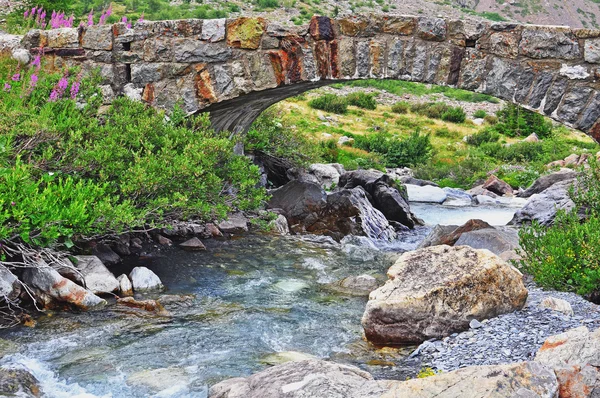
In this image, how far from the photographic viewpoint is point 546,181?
1786 cm

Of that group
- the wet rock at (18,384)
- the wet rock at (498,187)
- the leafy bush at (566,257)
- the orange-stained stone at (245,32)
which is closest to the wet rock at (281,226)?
the orange-stained stone at (245,32)

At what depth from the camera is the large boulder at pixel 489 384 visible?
320 cm

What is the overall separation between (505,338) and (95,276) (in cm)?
404

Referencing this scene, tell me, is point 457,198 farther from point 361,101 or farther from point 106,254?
point 361,101

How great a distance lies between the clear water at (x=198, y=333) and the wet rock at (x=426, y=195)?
9.11 meters

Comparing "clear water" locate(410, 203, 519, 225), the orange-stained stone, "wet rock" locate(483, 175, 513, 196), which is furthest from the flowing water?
"wet rock" locate(483, 175, 513, 196)

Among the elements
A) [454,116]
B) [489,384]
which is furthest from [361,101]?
[489,384]

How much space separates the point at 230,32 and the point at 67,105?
239cm

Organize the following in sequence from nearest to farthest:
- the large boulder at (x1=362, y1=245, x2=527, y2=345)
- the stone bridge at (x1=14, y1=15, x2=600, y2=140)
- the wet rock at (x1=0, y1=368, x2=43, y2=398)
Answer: the wet rock at (x1=0, y1=368, x2=43, y2=398) < the large boulder at (x1=362, y1=245, x2=527, y2=345) < the stone bridge at (x1=14, y1=15, x2=600, y2=140)

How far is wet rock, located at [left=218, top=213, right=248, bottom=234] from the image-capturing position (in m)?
10.3

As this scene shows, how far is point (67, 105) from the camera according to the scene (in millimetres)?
8578

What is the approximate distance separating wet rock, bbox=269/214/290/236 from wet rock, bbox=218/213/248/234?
18.0 inches

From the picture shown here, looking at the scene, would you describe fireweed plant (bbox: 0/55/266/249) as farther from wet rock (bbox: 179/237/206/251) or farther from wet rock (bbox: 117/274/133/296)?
wet rock (bbox: 179/237/206/251)

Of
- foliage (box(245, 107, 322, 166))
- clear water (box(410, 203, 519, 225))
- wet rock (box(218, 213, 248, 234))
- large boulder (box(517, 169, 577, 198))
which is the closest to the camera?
wet rock (box(218, 213, 248, 234))
